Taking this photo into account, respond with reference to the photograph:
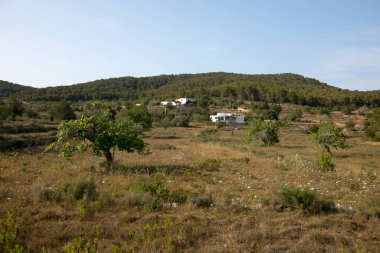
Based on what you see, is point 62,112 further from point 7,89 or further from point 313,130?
point 7,89

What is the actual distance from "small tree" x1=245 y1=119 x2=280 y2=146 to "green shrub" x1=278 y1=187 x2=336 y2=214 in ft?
89.1

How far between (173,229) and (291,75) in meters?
187

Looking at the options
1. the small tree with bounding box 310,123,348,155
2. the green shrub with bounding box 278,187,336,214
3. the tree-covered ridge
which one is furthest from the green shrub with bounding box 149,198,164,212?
the tree-covered ridge

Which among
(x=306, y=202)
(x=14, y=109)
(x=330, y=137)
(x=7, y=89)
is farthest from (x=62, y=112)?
(x=7, y=89)

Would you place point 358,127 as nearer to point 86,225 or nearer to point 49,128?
point 49,128

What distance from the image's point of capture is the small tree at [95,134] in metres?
15.0

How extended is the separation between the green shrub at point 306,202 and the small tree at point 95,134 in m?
9.80

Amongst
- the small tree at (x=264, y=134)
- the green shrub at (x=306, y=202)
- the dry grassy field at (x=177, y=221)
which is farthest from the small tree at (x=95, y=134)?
the small tree at (x=264, y=134)

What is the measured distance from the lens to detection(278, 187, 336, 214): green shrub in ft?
26.0

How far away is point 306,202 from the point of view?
7.98 metres

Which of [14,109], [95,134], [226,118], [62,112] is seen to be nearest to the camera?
[95,134]

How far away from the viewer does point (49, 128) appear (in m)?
37.5

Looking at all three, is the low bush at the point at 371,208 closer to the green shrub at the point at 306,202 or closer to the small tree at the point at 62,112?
the green shrub at the point at 306,202

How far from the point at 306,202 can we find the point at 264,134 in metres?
27.4
